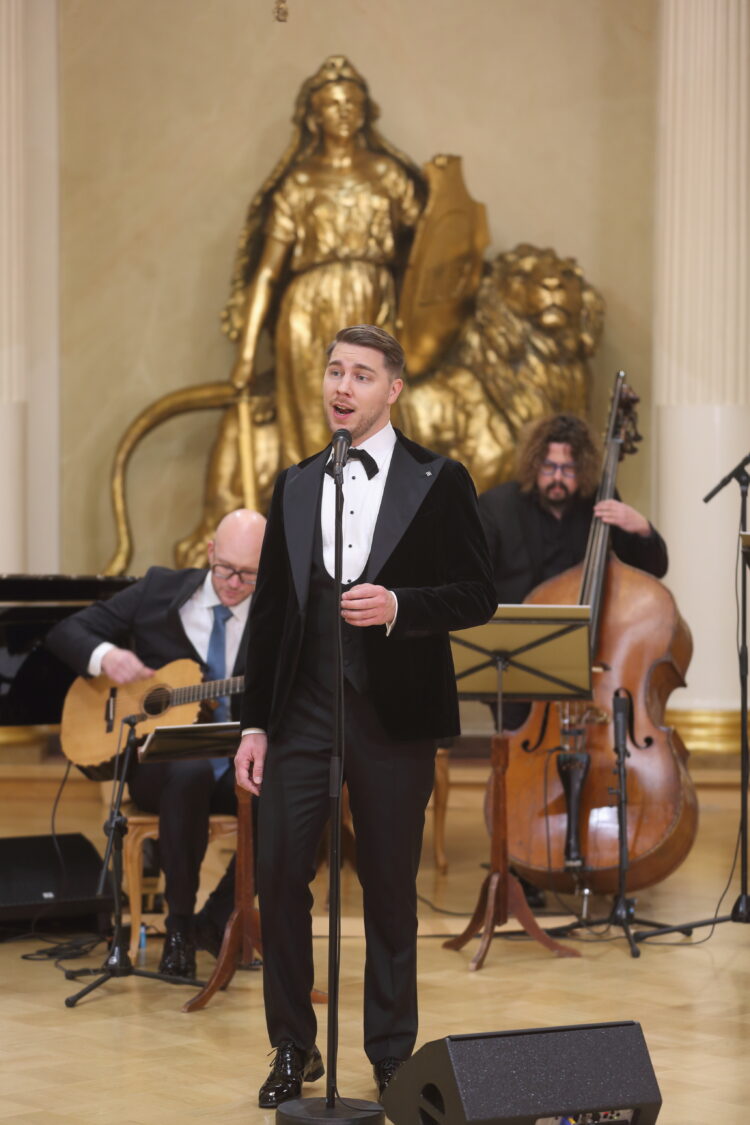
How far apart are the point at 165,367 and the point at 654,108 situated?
10.7ft

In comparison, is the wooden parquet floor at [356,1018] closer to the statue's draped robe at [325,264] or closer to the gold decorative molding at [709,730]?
the gold decorative molding at [709,730]

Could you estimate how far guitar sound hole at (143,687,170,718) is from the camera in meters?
5.00

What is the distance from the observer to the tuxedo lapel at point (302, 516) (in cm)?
345

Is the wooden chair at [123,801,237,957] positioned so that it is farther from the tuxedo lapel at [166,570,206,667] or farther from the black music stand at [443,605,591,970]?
the black music stand at [443,605,591,970]

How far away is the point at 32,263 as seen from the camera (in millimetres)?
9266

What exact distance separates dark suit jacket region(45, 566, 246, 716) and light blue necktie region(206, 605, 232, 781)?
0.08 meters

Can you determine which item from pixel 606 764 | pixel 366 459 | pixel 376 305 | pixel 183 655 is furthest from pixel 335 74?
pixel 366 459

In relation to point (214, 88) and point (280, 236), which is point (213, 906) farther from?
point (214, 88)

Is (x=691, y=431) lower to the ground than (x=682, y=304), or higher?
lower

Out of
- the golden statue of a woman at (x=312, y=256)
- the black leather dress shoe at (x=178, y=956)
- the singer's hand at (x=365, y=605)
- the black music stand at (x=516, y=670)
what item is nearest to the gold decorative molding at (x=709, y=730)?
the golden statue of a woman at (x=312, y=256)

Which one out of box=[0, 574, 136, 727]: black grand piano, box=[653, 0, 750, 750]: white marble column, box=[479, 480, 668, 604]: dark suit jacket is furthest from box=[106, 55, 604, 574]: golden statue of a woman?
box=[0, 574, 136, 727]: black grand piano

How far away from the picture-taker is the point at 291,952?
3.50m

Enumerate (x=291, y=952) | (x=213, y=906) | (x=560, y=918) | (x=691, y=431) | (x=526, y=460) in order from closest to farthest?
(x=291, y=952) → (x=213, y=906) → (x=560, y=918) → (x=526, y=460) → (x=691, y=431)

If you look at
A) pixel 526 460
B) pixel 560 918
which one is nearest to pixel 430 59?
pixel 526 460
